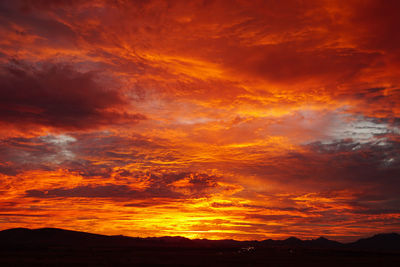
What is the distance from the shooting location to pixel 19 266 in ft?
235

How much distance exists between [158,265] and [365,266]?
54569mm

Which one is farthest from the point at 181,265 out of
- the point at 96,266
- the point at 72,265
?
the point at 72,265

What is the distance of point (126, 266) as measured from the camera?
72.4 meters

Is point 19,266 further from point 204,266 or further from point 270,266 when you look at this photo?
point 270,266

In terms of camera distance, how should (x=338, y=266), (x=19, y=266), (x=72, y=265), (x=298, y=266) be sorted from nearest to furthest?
(x=19, y=266), (x=72, y=265), (x=298, y=266), (x=338, y=266)

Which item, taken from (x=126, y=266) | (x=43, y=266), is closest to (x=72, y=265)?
(x=43, y=266)

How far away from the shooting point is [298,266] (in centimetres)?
8175

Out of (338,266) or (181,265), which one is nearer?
(181,265)

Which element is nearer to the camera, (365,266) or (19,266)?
(19,266)

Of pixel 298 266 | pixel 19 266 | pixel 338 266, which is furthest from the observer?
pixel 338 266

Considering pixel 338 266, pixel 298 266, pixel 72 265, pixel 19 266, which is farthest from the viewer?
pixel 338 266

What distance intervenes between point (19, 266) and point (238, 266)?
4538 cm

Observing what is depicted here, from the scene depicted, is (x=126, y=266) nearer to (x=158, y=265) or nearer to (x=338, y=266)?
(x=158, y=265)

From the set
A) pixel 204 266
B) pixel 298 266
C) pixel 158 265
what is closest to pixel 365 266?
pixel 298 266
